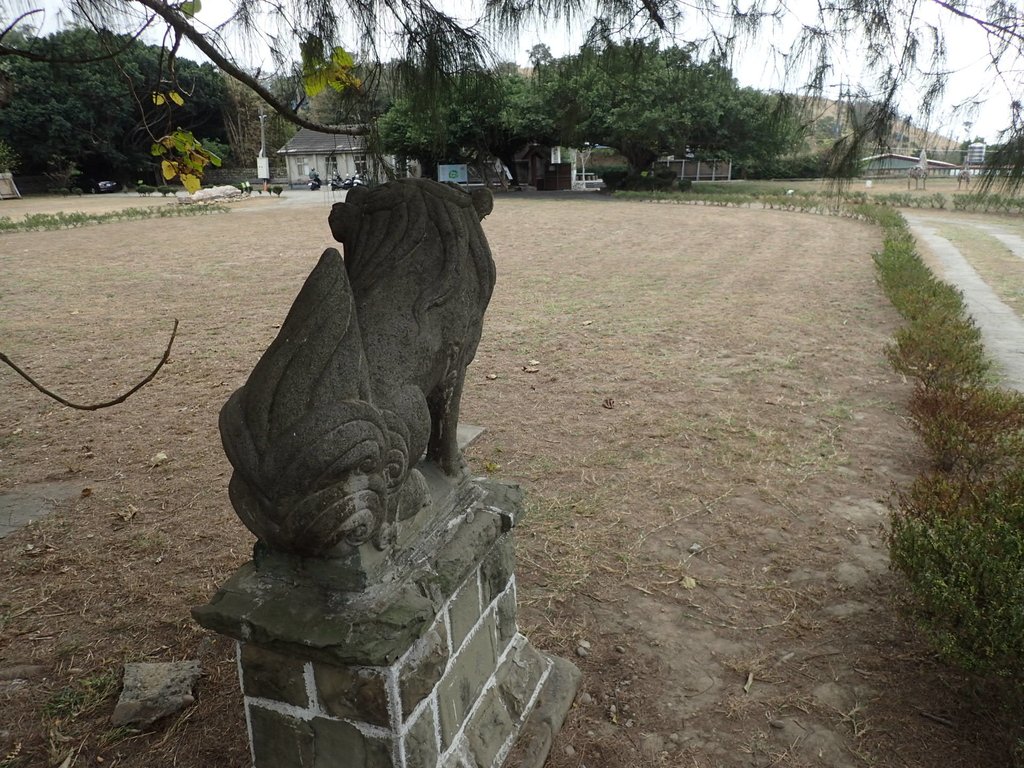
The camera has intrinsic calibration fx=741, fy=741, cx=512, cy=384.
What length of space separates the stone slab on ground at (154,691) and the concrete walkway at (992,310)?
5.86 meters

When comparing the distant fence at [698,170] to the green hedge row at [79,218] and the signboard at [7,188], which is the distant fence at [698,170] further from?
the signboard at [7,188]

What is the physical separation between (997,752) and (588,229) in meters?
15.1

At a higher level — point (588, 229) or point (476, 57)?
point (476, 57)

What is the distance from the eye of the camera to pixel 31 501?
4059 mm

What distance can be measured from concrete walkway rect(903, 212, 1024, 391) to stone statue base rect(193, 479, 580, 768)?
17.3ft

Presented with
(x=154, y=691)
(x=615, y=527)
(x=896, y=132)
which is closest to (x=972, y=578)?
(x=615, y=527)

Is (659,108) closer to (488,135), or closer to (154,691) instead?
(488,135)

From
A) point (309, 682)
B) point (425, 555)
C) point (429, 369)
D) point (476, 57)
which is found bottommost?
point (309, 682)

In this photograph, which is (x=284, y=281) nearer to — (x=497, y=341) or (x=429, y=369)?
(x=497, y=341)

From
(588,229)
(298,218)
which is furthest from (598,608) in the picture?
(298,218)

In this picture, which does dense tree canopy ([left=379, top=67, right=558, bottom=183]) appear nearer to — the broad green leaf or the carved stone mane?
the broad green leaf

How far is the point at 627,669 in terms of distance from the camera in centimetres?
282

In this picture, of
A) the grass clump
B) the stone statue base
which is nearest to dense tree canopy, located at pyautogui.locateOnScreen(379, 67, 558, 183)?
the grass clump

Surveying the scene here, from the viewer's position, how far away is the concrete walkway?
625 cm
